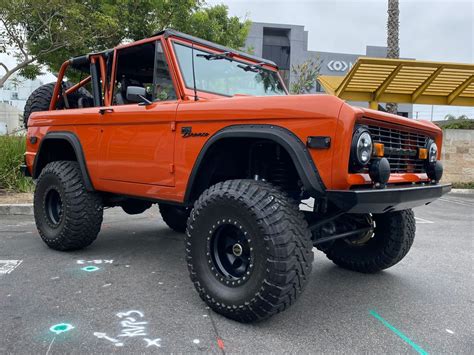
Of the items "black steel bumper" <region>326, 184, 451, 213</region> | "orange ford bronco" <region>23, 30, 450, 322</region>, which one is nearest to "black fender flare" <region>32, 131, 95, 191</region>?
"orange ford bronco" <region>23, 30, 450, 322</region>

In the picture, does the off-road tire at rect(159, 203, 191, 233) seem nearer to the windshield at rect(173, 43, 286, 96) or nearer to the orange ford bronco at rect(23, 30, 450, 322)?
the orange ford bronco at rect(23, 30, 450, 322)

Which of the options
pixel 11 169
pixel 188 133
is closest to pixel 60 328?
pixel 188 133

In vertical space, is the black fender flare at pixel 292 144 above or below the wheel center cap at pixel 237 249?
above

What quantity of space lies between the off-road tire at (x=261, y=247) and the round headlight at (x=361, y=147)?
1.68 feet

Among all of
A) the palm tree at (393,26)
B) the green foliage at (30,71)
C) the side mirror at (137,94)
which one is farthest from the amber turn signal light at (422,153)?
the green foliage at (30,71)

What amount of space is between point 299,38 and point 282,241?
110 ft

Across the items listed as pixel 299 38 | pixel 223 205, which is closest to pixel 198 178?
pixel 223 205

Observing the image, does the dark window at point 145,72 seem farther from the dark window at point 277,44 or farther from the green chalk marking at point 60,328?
the dark window at point 277,44

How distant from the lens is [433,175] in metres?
3.43

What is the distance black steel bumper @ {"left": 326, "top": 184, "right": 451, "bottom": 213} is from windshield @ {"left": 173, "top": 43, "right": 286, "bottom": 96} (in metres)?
1.64

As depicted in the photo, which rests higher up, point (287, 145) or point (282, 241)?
point (287, 145)

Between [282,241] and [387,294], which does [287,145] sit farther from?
[387,294]

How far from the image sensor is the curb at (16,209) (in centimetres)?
725

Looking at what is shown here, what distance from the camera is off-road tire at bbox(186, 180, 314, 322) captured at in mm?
2625
